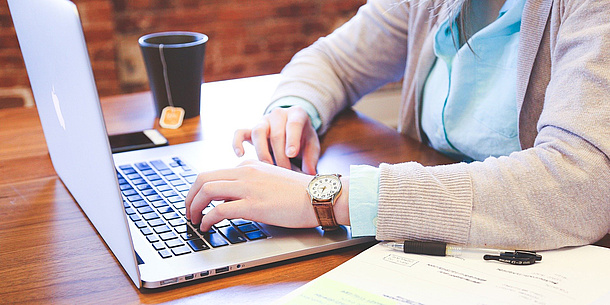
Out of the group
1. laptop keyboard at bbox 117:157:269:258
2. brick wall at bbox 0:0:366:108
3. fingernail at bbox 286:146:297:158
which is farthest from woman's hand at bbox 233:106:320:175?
brick wall at bbox 0:0:366:108

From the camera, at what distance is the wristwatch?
0.72 metres

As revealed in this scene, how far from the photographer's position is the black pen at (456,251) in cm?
66

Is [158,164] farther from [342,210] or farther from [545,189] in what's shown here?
[545,189]

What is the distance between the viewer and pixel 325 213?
28.5 inches

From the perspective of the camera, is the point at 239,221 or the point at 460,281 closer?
the point at 460,281

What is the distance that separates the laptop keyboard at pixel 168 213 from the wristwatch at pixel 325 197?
0.07 m

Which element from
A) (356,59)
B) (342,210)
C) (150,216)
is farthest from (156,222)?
(356,59)

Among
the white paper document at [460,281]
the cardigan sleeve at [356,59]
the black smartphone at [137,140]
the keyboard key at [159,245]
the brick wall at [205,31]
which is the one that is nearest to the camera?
the white paper document at [460,281]

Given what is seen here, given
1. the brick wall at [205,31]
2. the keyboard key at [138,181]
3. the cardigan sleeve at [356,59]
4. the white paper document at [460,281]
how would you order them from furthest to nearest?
the brick wall at [205,31], the cardigan sleeve at [356,59], the keyboard key at [138,181], the white paper document at [460,281]

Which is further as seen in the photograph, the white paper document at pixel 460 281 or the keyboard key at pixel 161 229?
the keyboard key at pixel 161 229

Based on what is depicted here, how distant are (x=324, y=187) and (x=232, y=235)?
0.40 feet

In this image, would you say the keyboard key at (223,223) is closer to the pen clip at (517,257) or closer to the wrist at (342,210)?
the wrist at (342,210)

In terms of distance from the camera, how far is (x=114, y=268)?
27.0 inches

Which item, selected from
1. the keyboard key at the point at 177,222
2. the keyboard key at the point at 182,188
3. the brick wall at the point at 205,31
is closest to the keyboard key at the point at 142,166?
the keyboard key at the point at 182,188
